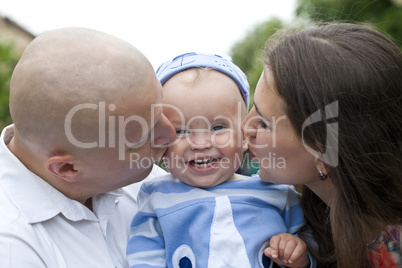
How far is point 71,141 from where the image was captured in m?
1.87

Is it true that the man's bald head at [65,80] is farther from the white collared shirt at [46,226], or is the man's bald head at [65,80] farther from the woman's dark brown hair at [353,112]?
the woman's dark brown hair at [353,112]

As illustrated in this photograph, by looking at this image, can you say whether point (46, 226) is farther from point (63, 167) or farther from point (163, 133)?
point (163, 133)

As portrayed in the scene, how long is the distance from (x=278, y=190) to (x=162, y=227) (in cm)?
66

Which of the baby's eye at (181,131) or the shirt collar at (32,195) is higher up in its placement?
the baby's eye at (181,131)

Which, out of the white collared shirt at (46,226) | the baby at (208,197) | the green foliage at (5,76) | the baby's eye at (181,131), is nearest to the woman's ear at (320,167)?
the baby at (208,197)

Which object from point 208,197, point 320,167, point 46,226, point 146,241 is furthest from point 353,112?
point 46,226

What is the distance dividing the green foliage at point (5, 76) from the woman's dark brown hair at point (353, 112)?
13.6 meters

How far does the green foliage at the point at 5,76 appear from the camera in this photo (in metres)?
13.8

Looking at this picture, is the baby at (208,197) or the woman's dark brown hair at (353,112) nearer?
the woman's dark brown hair at (353,112)

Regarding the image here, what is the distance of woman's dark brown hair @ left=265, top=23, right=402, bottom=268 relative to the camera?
1.86 m

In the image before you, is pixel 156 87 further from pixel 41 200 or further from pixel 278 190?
pixel 278 190

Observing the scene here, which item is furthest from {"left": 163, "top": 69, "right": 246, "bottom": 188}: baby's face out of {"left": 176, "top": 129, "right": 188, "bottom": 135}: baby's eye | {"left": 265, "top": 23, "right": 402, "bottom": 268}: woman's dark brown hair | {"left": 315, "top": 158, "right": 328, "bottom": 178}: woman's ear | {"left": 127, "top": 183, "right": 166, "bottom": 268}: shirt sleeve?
{"left": 315, "top": 158, "right": 328, "bottom": 178}: woman's ear

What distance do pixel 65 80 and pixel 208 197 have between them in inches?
36.9

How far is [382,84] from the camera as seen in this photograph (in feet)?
6.09
